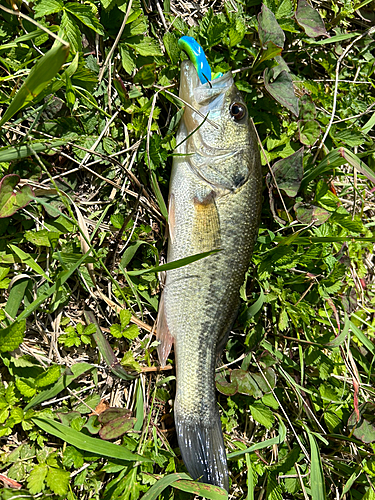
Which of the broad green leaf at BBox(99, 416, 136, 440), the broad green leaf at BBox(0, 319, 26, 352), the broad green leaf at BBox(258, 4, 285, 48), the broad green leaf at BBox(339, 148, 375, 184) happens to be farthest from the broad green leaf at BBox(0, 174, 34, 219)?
the broad green leaf at BBox(339, 148, 375, 184)

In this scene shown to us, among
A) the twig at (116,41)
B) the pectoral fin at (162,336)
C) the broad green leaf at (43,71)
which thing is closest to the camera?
the broad green leaf at (43,71)

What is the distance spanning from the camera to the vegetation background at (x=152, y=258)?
7.16 feet

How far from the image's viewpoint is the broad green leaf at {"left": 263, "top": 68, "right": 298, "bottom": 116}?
260 centimetres

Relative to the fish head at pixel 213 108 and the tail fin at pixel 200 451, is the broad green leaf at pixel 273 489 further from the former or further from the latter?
the fish head at pixel 213 108

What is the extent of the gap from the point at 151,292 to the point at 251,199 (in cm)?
91

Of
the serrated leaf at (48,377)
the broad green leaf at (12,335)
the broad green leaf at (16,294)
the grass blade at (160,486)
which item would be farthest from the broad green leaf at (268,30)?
the grass blade at (160,486)

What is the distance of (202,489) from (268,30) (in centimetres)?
298

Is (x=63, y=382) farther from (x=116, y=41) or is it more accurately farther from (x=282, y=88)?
(x=282, y=88)

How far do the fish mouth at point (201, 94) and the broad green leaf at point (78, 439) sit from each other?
196 centimetres

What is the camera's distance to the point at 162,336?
2508 millimetres

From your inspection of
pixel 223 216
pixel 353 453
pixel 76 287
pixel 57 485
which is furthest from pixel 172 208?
pixel 353 453

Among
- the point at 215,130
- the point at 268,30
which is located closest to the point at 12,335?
the point at 215,130

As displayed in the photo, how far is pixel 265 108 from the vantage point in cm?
279

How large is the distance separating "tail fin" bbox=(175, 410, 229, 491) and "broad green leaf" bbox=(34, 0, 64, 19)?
2.44 metres
